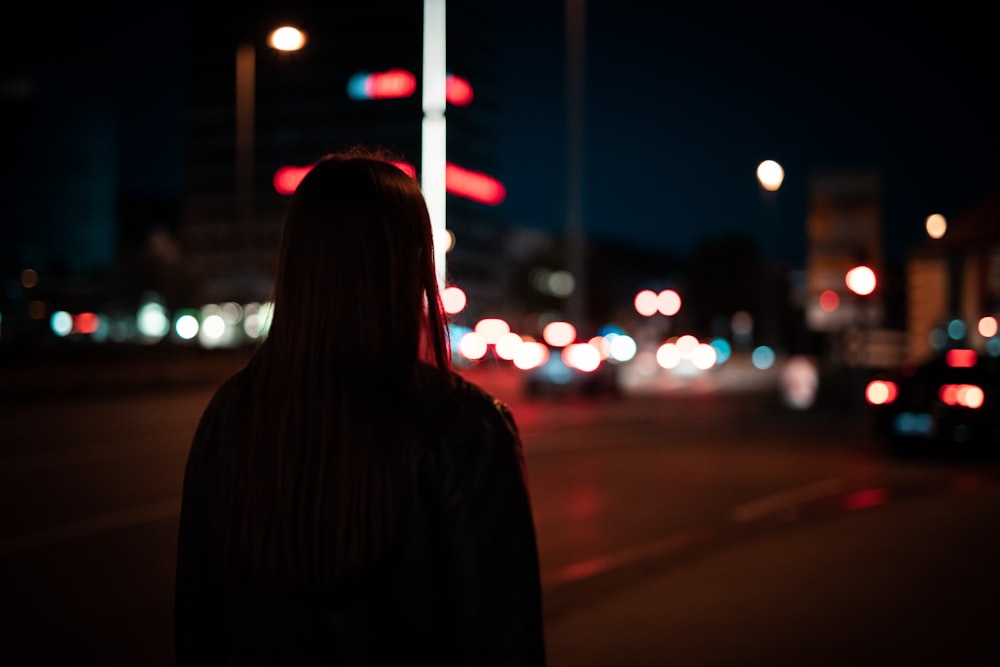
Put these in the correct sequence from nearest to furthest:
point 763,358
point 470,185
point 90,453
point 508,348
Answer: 1. point 470,185
2. point 90,453
3. point 508,348
4. point 763,358

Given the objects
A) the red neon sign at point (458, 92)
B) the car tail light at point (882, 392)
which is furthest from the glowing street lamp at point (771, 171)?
the red neon sign at point (458, 92)

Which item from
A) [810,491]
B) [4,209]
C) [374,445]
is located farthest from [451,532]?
[4,209]

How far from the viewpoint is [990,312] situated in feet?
93.2

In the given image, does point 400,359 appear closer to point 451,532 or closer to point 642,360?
point 451,532

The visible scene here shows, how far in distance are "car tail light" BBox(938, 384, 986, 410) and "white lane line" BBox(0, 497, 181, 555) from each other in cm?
1082

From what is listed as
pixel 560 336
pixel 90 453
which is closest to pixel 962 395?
pixel 90 453

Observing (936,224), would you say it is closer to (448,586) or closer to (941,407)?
(941,407)

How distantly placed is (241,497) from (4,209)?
72154 mm

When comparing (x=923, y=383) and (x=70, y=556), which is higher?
(x=923, y=383)

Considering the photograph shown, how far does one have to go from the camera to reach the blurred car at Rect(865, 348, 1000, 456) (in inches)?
564

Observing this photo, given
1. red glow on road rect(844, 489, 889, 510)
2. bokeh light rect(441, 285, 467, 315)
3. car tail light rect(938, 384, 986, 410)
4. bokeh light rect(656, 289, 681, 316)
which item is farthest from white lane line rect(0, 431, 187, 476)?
bokeh light rect(656, 289, 681, 316)

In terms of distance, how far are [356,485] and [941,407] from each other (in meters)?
14.6

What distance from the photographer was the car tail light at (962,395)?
14.4 metres

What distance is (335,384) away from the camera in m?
1.77
